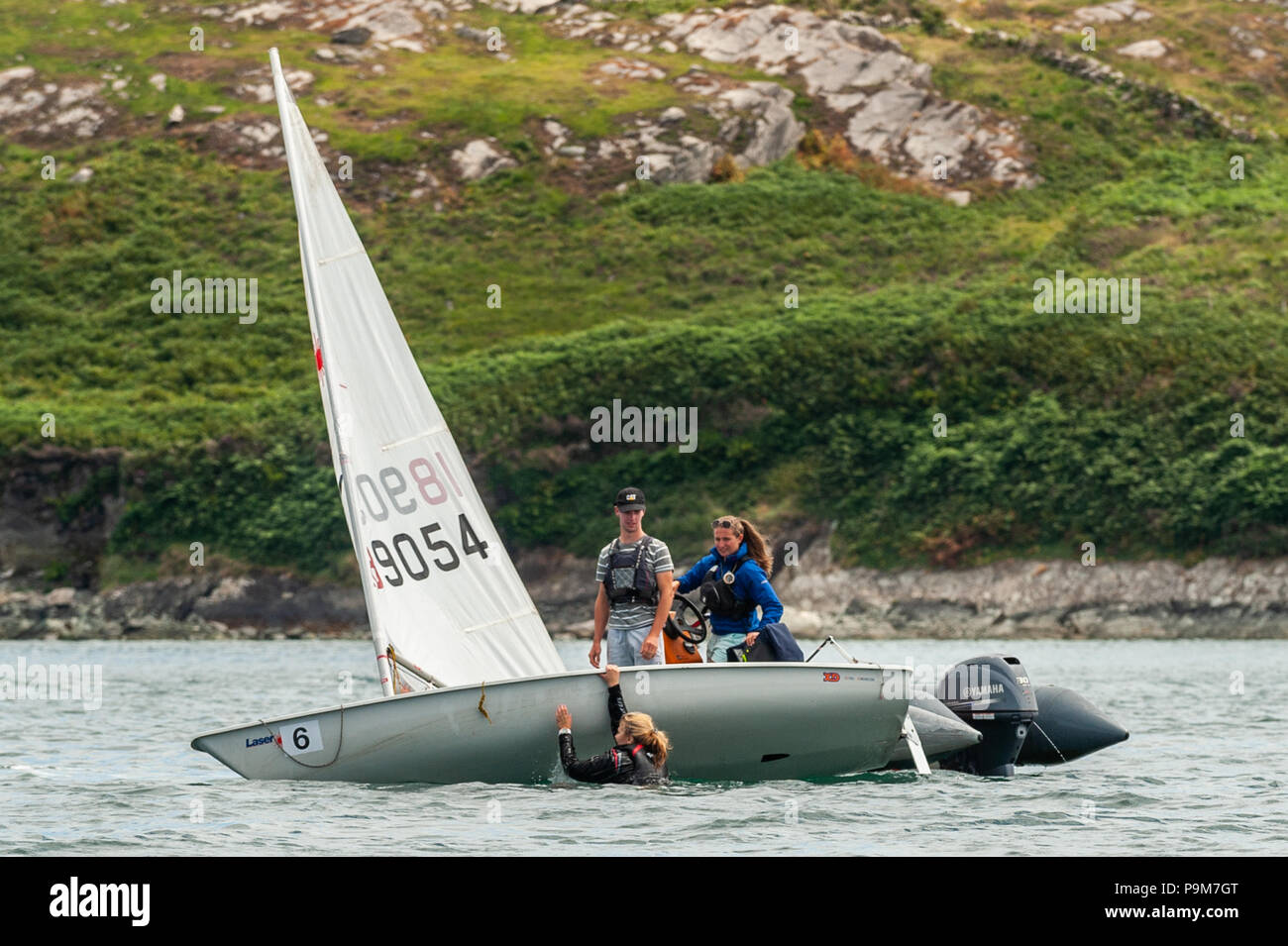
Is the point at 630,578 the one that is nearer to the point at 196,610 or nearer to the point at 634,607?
the point at 634,607

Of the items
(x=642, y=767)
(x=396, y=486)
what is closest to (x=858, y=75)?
(x=396, y=486)

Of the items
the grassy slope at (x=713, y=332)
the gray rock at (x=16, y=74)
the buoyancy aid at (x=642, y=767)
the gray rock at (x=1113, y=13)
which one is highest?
the gray rock at (x=1113, y=13)

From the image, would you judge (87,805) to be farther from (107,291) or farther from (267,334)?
(107,291)

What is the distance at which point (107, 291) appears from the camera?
77875 millimetres

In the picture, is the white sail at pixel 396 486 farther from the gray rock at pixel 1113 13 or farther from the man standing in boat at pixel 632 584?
the gray rock at pixel 1113 13

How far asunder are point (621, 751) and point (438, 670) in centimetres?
221

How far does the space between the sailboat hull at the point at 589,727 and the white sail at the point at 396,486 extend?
2.05 feet

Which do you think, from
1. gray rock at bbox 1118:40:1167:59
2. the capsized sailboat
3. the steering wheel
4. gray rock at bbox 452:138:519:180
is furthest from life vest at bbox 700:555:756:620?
gray rock at bbox 1118:40:1167:59

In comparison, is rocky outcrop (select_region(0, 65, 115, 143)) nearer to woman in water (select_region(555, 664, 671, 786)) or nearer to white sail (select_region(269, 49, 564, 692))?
white sail (select_region(269, 49, 564, 692))

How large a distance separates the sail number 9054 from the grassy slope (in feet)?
142

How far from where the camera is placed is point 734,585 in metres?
15.6

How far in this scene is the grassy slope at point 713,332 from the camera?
2405 inches

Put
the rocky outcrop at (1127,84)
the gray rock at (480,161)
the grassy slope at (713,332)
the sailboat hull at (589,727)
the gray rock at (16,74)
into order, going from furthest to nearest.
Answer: the gray rock at (16,74)
the rocky outcrop at (1127,84)
the gray rock at (480,161)
the grassy slope at (713,332)
the sailboat hull at (589,727)

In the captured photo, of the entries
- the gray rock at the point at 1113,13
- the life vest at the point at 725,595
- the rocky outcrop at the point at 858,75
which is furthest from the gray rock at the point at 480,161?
the life vest at the point at 725,595
